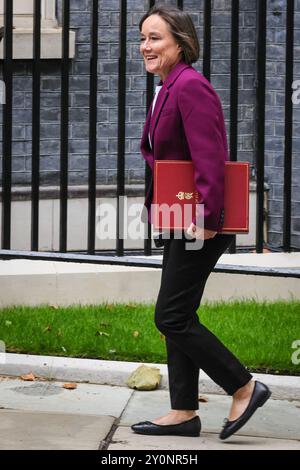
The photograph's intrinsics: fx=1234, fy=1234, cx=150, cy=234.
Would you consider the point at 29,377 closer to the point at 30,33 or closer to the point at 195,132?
the point at 195,132

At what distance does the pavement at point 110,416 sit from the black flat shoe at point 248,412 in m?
0.07

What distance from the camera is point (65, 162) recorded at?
7922 mm

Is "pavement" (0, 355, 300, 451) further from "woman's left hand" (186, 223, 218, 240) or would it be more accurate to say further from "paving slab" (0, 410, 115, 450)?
"woman's left hand" (186, 223, 218, 240)

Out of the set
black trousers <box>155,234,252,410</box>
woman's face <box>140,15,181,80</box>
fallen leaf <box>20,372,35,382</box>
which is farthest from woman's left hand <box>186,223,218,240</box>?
fallen leaf <box>20,372,35,382</box>

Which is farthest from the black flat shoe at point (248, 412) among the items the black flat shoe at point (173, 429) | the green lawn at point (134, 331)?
the green lawn at point (134, 331)

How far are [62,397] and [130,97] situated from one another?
3.68 metres

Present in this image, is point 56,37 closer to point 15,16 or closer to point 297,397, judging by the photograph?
point 15,16

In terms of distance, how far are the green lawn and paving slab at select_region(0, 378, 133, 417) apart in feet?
1.07

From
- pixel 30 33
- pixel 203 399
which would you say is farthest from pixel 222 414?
pixel 30 33

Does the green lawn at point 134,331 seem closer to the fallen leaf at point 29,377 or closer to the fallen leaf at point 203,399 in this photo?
the fallen leaf at point 29,377

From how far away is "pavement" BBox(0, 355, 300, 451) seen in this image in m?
5.56
